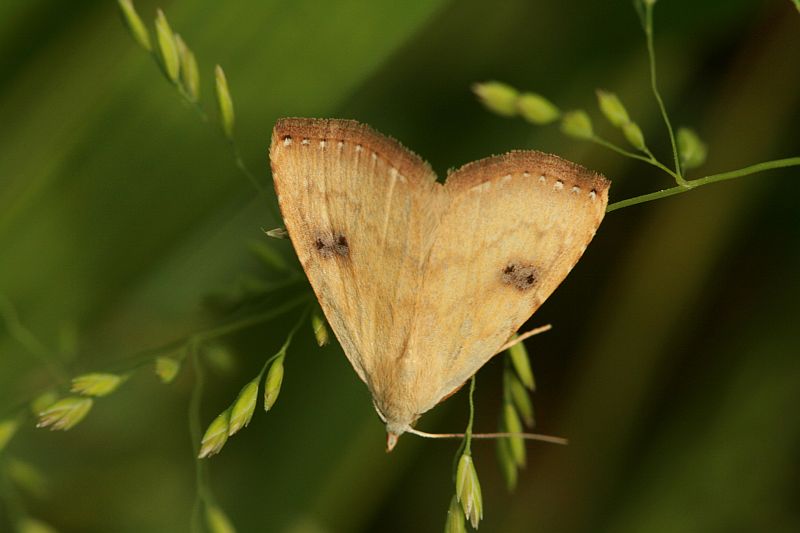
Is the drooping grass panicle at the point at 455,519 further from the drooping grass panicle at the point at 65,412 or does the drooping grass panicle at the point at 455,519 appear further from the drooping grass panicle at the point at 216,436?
the drooping grass panicle at the point at 65,412

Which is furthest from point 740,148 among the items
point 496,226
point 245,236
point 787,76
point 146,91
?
point 146,91

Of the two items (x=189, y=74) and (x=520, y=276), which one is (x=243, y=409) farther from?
(x=189, y=74)

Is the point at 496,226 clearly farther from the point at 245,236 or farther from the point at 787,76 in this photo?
the point at 787,76

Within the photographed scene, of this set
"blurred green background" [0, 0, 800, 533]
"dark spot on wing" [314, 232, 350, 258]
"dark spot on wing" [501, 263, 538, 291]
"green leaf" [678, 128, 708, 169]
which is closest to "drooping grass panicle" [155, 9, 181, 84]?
"dark spot on wing" [314, 232, 350, 258]

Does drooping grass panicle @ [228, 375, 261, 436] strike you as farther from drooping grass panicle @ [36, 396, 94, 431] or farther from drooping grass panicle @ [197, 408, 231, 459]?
drooping grass panicle @ [36, 396, 94, 431]

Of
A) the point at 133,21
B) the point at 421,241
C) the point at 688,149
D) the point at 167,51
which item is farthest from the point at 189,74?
the point at 688,149

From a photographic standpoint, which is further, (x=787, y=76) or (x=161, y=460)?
(x=161, y=460)
